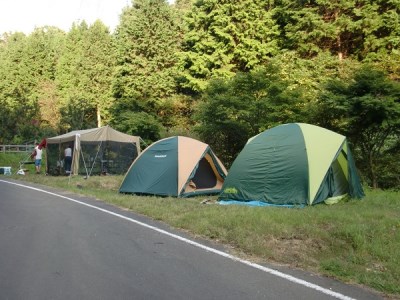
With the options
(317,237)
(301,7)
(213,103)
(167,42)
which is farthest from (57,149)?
(317,237)

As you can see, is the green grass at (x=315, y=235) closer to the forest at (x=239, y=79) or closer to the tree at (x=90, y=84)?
the forest at (x=239, y=79)

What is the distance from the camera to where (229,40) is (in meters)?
25.6

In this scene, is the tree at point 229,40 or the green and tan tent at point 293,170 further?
the tree at point 229,40

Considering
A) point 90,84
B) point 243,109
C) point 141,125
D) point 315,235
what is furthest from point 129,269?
point 90,84

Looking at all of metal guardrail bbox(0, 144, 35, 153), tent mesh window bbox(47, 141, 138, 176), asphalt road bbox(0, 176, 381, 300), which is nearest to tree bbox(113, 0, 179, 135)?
tent mesh window bbox(47, 141, 138, 176)

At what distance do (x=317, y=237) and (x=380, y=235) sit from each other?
42.6 inches

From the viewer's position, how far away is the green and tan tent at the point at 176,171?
12281 mm

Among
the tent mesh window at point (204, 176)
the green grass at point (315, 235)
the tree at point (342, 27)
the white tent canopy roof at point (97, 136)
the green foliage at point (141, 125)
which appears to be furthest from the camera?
the green foliage at point (141, 125)

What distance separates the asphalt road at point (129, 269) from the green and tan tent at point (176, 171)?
426 cm

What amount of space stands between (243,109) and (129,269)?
1278 cm

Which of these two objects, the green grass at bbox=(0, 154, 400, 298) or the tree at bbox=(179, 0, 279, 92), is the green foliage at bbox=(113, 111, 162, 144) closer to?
the tree at bbox=(179, 0, 279, 92)

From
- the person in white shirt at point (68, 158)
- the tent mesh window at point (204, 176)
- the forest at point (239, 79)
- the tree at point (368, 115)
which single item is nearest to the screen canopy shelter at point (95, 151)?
the person in white shirt at point (68, 158)

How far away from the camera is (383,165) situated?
14.0 meters

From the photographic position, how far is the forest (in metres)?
13.8
